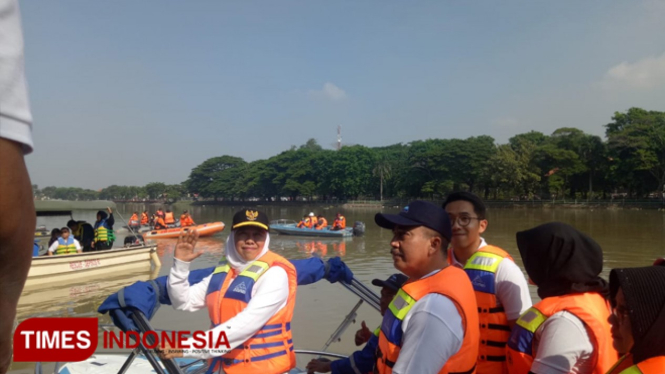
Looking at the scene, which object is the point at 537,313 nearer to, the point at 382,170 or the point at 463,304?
the point at 463,304

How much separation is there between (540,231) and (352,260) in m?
15.5

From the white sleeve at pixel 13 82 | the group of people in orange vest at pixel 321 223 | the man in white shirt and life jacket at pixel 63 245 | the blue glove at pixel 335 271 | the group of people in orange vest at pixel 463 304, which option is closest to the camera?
the white sleeve at pixel 13 82

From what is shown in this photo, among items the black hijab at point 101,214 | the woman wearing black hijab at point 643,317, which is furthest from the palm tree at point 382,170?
the woman wearing black hijab at point 643,317

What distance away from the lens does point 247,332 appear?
92.2 inches

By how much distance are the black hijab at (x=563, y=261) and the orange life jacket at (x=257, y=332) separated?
4.45ft

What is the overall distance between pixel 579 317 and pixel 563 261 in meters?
0.26

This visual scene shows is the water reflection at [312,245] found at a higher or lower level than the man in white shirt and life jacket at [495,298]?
lower

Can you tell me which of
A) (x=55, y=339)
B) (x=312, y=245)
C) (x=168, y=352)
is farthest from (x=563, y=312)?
(x=312, y=245)

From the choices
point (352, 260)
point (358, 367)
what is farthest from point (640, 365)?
point (352, 260)

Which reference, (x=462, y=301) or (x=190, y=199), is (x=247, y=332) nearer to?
(x=462, y=301)

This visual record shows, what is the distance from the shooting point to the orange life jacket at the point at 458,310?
5.81ft

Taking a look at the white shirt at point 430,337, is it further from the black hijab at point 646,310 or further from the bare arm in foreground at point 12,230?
the bare arm in foreground at point 12,230

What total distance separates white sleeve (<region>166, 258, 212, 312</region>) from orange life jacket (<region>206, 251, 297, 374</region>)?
168mm

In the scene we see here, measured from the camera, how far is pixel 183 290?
2.74 meters
